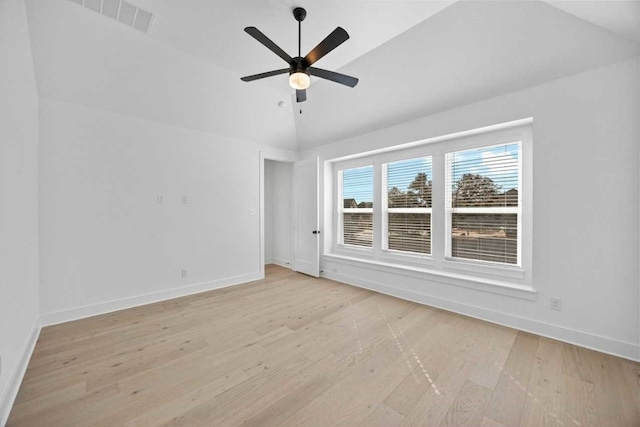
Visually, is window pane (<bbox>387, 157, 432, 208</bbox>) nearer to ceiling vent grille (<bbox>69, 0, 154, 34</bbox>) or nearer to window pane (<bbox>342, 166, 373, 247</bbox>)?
window pane (<bbox>342, 166, 373, 247</bbox>)

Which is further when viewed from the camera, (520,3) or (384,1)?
(384,1)

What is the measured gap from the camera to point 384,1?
Result: 223cm

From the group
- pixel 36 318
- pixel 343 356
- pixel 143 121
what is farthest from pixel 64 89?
pixel 343 356

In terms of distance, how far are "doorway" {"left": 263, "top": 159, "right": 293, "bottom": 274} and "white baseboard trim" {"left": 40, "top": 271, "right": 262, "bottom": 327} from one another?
1464mm

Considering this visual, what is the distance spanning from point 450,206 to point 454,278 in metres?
0.96

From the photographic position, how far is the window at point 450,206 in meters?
3.00

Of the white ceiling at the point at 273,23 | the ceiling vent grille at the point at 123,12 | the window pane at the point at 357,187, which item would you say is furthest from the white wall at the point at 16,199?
the window pane at the point at 357,187

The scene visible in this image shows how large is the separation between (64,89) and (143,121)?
79cm

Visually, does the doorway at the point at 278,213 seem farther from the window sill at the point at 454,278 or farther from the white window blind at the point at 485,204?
the white window blind at the point at 485,204

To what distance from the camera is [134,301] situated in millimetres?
3465

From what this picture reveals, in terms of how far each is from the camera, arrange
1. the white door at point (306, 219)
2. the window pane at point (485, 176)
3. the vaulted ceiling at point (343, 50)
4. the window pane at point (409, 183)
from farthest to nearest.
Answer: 1. the white door at point (306, 219)
2. the window pane at point (409, 183)
3. the window pane at point (485, 176)
4. the vaulted ceiling at point (343, 50)

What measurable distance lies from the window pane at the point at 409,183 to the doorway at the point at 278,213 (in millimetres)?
2352

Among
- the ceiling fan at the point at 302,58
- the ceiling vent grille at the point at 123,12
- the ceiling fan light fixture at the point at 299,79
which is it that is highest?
the ceiling vent grille at the point at 123,12

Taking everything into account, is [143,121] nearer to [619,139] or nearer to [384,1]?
[384,1]
